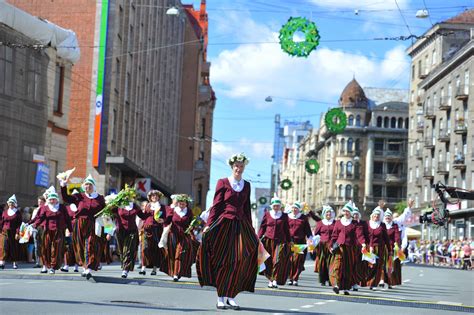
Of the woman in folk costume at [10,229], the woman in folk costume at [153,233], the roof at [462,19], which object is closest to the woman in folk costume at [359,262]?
the woman in folk costume at [153,233]

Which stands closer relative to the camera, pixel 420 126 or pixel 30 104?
pixel 30 104

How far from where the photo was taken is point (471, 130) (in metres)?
71.0

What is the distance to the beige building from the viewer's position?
235 feet

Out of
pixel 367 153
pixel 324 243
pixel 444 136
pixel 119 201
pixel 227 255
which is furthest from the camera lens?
pixel 367 153

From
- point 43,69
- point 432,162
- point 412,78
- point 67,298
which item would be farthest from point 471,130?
point 67,298

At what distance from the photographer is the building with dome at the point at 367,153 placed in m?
114

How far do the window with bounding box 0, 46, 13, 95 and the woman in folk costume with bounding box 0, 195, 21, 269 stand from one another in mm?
8533

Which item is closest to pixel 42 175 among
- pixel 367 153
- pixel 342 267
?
pixel 342 267

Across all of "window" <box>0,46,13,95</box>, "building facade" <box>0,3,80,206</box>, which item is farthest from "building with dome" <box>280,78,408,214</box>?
"window" <box>0,46,13,95</box>

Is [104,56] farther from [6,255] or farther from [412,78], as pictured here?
[412,78]

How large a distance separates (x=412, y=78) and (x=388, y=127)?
23.6 m

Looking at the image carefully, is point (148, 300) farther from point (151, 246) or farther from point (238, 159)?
point (151, 246)

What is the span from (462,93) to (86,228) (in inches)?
2259

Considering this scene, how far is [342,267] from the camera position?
758 inches
